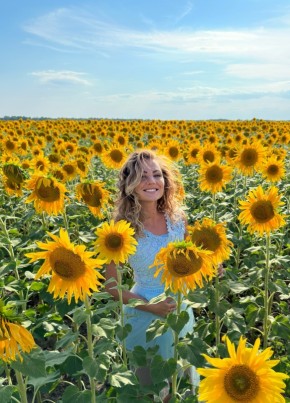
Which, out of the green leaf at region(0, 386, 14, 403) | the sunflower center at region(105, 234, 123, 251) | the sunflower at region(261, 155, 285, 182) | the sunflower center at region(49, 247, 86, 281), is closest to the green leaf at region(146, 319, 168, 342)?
the sunflower center at region(105, 234, 123, 251)

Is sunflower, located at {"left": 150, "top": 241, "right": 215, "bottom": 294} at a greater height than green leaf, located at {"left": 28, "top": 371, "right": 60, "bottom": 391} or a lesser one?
greater

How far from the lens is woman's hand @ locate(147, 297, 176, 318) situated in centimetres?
294

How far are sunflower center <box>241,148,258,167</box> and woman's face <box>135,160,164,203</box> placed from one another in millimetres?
3384

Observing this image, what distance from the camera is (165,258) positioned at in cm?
230

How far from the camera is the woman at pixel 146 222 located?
338cm

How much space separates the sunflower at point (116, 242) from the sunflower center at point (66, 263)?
21.8 inches

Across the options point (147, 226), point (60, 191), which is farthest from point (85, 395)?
point (60, 191)

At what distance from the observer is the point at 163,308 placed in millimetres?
2977

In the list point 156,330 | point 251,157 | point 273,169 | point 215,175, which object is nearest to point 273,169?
point 273,169

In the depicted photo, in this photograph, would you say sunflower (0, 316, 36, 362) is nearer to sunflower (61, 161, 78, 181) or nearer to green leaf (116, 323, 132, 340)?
green leaf (116, 323, 132, 340)

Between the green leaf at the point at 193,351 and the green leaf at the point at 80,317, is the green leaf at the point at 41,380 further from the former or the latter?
the green leaf at the point at 193,351

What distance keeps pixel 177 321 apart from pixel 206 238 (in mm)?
618

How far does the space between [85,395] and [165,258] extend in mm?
847

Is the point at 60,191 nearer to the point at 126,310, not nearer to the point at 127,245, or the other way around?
the point at 126,310
